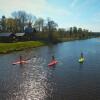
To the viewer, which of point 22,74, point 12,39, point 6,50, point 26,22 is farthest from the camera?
point 26,22

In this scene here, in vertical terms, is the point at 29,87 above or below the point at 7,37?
below

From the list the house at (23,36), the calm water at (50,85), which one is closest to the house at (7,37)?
the house at (23,36)

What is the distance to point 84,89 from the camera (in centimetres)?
2706

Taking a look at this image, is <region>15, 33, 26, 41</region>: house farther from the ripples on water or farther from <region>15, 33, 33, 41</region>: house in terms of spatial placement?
the ripples on water

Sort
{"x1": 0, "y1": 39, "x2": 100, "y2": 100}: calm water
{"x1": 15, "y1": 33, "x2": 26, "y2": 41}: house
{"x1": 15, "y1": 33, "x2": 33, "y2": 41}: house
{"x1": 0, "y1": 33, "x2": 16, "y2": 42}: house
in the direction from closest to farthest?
{"x1": 0, "y1": 39, "x2": 100, "y2": 100}: calm water → {"x1": 0, "y1": 33, "x2": 16, "y2": 42}: house → {"x1": 15, "y1": 33, "x2": 26, "y2": 41}: house → {"x1": 15, "y1": 33, "x2": 33, "y2": 41}: house

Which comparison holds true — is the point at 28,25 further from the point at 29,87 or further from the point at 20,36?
the point at 29,87

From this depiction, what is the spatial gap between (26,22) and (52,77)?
395 feet

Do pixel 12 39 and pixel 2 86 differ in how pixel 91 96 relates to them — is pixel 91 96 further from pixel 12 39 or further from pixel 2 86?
pixel 12 39

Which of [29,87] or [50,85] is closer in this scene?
[29,87]

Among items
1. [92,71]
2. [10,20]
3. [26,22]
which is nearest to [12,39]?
[10,20]

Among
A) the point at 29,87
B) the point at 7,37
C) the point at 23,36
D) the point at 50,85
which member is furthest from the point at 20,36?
the point at 29,87

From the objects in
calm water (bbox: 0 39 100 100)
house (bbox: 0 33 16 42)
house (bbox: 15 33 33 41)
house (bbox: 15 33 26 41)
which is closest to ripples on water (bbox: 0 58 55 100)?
calm water (bbox: 0 39 100 100)

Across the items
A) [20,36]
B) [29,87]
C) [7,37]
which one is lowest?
[29,87]

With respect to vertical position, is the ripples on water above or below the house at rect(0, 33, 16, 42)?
below
